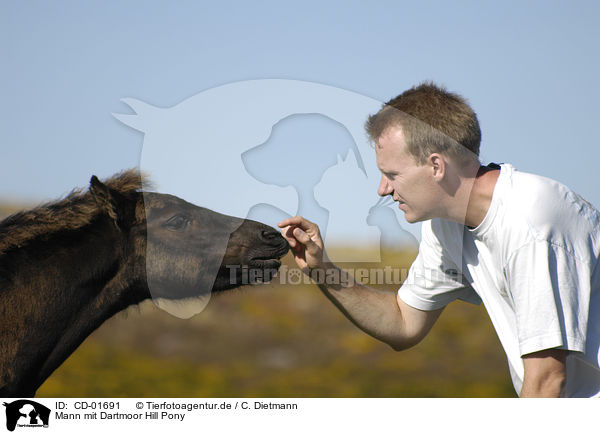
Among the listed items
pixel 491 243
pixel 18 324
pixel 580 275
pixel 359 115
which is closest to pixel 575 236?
pixel 580 275

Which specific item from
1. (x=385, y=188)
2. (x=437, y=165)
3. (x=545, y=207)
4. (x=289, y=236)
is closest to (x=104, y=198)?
(x=289, y=236)

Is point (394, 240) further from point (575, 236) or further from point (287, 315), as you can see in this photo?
point (287, 315)

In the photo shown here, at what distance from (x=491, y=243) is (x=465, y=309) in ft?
89.7

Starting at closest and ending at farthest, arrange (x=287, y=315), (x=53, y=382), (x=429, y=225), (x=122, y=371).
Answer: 1. (x=429, y=225)
2. (x=53, y=382)
3. (x=122, y=371)
4. (x=287, y=315)

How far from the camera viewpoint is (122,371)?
24.1m

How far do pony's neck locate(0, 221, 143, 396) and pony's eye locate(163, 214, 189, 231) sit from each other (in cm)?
40

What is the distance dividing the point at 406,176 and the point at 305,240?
31.2 inches

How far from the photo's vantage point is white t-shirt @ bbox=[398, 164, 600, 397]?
307cm

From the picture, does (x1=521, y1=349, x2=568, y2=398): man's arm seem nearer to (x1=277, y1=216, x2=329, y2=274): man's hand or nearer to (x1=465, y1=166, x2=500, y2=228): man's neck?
(x1=465, y1=166, x2=500, y2=228): man's neck

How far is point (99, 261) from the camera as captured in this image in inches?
155

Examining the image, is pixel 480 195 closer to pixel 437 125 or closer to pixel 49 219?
pixel 437 125

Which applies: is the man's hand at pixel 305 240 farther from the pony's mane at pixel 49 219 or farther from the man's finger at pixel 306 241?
the pony's mane at pixel 49 219
